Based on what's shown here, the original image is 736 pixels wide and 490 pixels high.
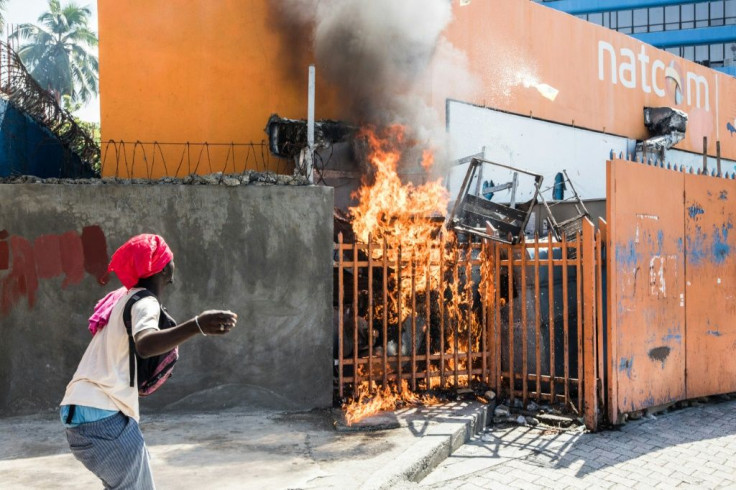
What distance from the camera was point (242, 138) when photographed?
973cm

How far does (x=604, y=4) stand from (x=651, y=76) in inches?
1088

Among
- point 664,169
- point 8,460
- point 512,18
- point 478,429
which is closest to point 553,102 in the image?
point 512,18

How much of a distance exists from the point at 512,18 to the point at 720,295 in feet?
24.1

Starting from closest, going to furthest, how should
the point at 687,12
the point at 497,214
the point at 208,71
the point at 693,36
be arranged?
the point at 497,214, the point at 208,71, the point at 693,36, the point at 687,12

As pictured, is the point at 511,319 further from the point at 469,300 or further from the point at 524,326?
the point at 469,300

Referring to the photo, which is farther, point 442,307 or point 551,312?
point 442,307

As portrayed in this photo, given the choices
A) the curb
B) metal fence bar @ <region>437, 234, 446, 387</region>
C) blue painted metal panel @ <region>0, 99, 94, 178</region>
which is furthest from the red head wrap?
blue painted metal panel @ <region>0, 99, 94, 178</region>

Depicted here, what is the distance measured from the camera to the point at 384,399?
644cm

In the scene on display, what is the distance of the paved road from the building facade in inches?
1534

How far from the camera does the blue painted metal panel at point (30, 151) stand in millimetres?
8523

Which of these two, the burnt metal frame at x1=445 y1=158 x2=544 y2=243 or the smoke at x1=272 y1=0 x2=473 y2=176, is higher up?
the smoke at x1=272 y1=0 x2=473 y2=176

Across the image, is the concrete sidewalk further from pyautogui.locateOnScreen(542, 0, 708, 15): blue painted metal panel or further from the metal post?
pyautogui.locateOnScreen(542, 0, 708, 15): blue painted metal panel

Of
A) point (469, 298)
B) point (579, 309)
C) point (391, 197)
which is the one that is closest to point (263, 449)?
point (469, 298)

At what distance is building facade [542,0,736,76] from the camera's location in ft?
126
